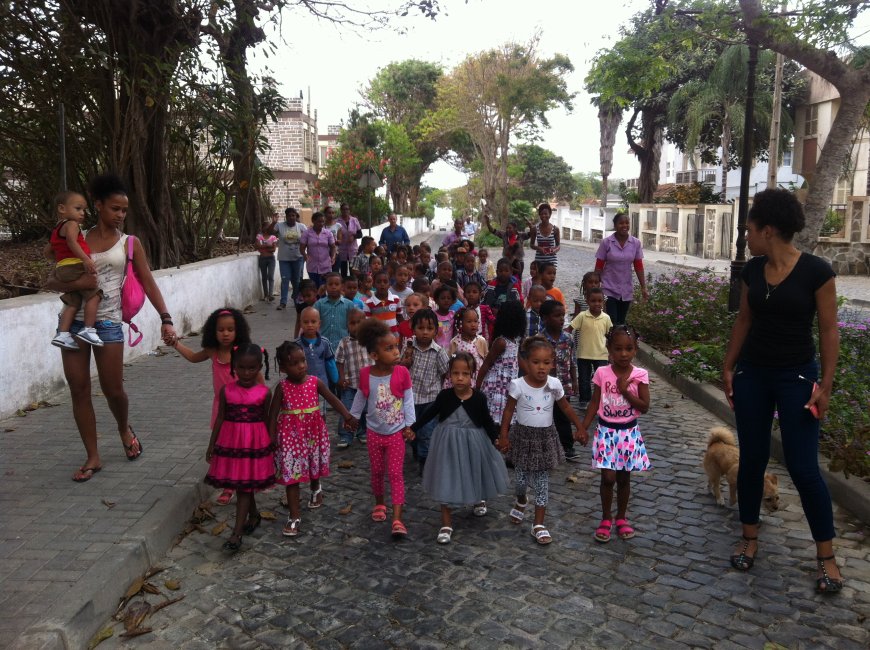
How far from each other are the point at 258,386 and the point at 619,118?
47590 mm

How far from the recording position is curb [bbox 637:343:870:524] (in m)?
4.88

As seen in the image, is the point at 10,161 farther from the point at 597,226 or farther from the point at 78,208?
the point at 597,226

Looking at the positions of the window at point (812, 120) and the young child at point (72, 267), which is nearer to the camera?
the young child at point (72, 267)

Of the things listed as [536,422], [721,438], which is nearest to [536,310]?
[721,438]

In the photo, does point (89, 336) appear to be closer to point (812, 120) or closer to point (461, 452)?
point (461, 452)

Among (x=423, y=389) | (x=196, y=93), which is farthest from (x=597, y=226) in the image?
(x=423, y=389)

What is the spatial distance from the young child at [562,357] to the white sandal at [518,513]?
4.36ft

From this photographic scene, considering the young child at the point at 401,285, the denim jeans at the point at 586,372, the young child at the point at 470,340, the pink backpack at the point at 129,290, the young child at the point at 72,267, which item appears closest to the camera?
the young child at the point at 72,267

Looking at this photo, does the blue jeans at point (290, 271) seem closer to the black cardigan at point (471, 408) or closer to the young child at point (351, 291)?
the young child at point (351, 291)

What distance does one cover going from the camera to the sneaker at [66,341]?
4969mm

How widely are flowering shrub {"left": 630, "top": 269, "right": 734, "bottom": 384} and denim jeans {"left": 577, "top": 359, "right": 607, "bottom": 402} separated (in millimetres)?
1443

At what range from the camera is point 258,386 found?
4668 mm

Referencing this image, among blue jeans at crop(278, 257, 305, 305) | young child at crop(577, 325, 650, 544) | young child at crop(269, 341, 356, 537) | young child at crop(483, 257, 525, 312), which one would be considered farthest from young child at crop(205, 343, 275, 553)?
blue jeans at crop(278, 257, 305, 305)

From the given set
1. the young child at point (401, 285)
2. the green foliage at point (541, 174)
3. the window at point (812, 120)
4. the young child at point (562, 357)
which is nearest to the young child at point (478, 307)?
the young child at point (562, 357)
